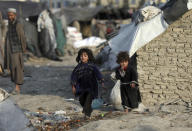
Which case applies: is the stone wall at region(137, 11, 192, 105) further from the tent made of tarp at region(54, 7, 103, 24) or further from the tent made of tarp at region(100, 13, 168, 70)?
the tent made of tarp at region(54, 7, 103, 24)

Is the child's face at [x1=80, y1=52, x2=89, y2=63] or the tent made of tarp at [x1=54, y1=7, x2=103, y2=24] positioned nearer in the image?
the child's face at [x1=80, y1=52, x2=89, y2=63]

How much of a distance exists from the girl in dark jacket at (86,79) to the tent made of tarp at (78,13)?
54.2 ft

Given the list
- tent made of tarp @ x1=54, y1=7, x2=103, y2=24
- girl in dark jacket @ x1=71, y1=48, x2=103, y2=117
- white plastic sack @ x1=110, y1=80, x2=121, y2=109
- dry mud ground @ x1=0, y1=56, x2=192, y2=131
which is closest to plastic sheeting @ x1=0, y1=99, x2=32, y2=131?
dry mud ground @ x1=0, y1=56, x2=192, y2=131

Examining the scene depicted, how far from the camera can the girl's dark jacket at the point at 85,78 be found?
513 centimetres

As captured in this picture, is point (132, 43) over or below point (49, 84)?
over

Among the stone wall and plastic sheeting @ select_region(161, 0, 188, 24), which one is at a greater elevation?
plastic sheeting @ select_region(161, 0, 188, 24)

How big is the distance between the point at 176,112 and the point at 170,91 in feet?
1.84

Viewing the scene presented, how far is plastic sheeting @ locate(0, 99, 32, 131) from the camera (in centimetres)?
423

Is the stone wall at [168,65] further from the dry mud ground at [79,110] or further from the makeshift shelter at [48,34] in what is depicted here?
the makeshift shelter at [48,34]

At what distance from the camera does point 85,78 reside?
17.0ft

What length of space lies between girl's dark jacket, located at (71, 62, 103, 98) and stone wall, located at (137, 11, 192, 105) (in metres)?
1.13

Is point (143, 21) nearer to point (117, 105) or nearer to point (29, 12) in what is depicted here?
point (117, 105)

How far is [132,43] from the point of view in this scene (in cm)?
600

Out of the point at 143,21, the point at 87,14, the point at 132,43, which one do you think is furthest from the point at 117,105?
the point at 87,14
